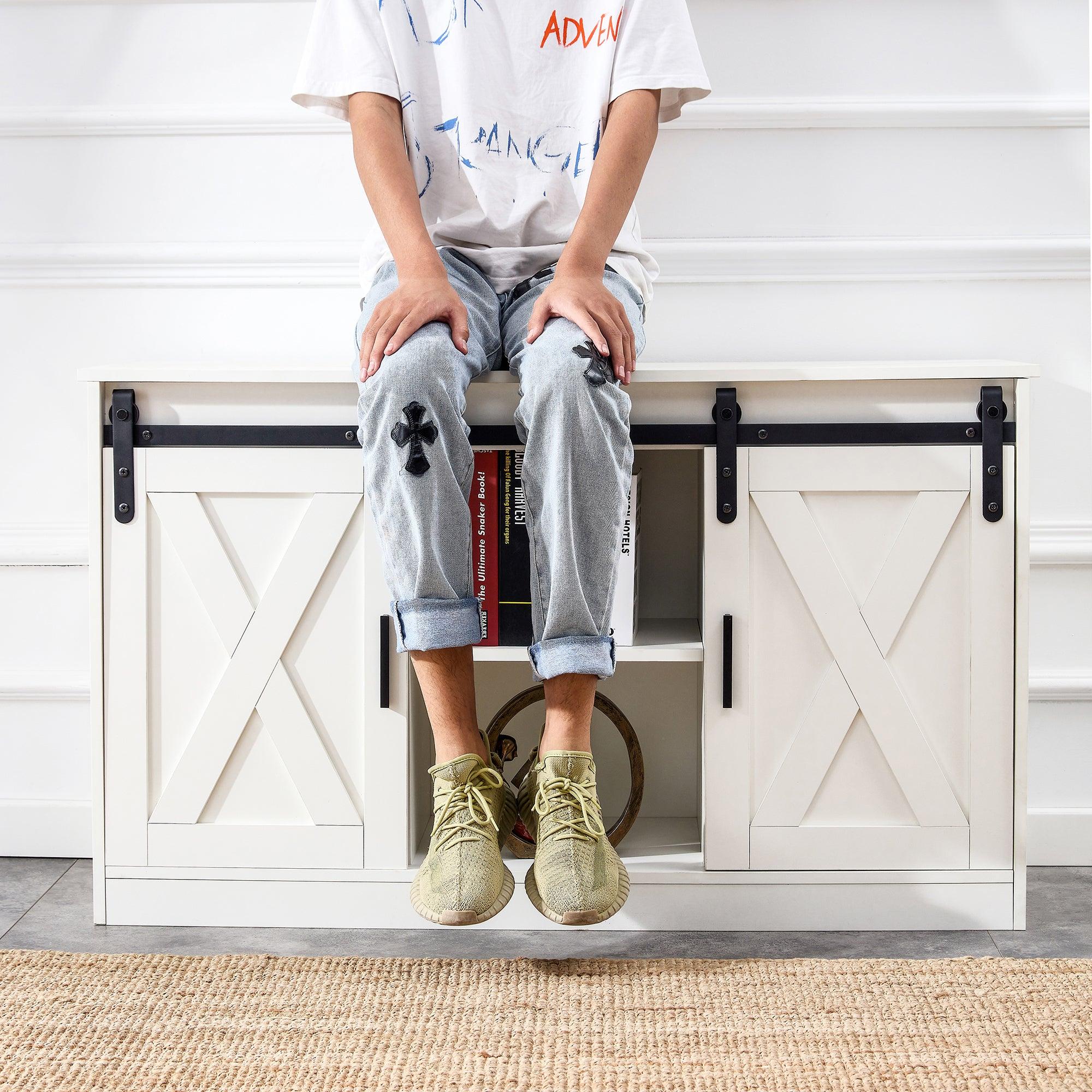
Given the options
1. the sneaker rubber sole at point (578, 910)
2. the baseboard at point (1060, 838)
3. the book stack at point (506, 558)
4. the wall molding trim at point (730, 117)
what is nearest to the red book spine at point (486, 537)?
the book stack at point (506, 558)

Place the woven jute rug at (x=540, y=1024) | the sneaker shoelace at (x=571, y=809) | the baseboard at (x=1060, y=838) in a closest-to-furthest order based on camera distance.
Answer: the woven jute rug at (x=540, y=1024) < the sneaker shoelace at (x=571, y=809) < the baseboard at (x=1060, y=838)

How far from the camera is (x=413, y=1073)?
2.90 feet

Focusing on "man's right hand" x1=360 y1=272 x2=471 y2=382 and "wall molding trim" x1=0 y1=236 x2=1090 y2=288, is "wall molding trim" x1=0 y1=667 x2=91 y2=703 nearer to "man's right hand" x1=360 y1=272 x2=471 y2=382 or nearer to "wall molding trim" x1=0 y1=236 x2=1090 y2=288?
"wall molding trim" x1=0 y1=236 x2=1090 y2=288

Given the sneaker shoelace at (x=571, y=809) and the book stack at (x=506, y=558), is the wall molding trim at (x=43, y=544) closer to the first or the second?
the book stack at (x=506, y=558)

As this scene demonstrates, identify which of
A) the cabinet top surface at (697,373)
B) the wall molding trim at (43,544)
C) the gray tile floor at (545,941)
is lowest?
the gray tile floor at (545,941)

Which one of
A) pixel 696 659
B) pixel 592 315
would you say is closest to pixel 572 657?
pixel 696 659

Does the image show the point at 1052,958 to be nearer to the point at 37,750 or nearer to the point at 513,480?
the point at 513,480

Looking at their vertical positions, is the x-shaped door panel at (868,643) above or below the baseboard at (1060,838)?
above

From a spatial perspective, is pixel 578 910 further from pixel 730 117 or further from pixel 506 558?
pixel 730 117

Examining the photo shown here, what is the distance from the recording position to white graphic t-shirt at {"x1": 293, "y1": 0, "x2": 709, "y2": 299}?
121 centimetres

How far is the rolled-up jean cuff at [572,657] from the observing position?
102 cm

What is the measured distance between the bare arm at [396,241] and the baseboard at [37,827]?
93 cm

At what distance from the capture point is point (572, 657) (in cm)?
102

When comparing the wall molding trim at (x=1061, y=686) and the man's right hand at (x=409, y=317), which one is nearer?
the man's right hand at (x=409, y=317)
